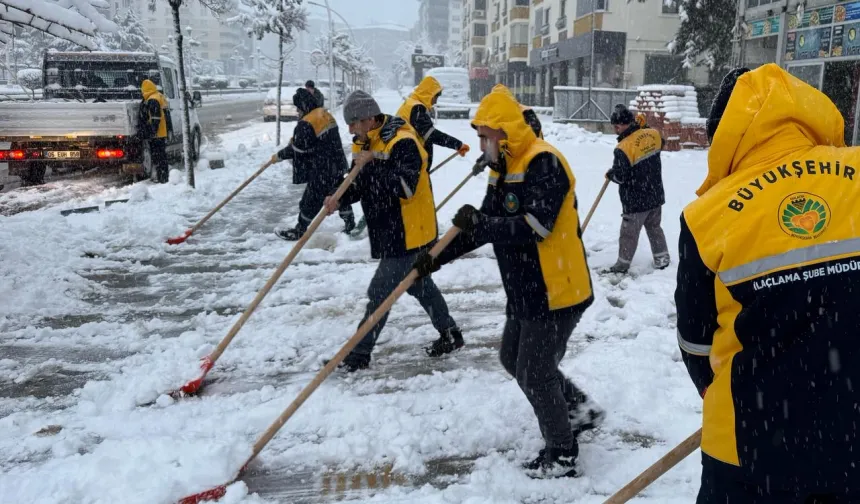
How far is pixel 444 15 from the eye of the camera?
437 ft

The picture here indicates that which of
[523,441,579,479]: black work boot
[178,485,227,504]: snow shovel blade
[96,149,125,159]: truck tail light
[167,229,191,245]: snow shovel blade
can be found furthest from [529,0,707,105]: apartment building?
[178,485,227,504]: snow shovel blade

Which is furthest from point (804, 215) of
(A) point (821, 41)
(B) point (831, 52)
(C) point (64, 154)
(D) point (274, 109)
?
(D) point (274, 109)

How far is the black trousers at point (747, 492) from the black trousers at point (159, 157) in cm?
1213

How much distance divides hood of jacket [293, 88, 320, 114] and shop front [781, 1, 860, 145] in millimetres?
11604

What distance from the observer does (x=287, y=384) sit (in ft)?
14.1

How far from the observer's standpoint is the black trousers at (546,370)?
3072 mm

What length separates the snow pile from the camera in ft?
55.1

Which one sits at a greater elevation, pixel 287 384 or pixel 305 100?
pixel 305 100

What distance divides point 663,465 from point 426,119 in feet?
18.3

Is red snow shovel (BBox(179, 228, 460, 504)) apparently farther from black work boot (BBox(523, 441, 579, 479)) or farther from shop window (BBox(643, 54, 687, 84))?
shop window (BBox(643, 54, 687, 84))

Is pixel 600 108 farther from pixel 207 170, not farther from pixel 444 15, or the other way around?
pixel 444 15

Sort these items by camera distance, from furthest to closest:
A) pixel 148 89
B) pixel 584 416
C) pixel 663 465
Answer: pixel 148 89 < pixel 584 416 < pixel 663 465

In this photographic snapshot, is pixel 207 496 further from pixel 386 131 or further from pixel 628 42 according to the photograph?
pixel 628 42

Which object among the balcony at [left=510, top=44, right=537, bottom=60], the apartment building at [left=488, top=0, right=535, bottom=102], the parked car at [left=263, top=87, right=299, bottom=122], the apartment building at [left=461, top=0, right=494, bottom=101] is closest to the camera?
the parked car at [left=263, top=87, right=299, bottom=122]
